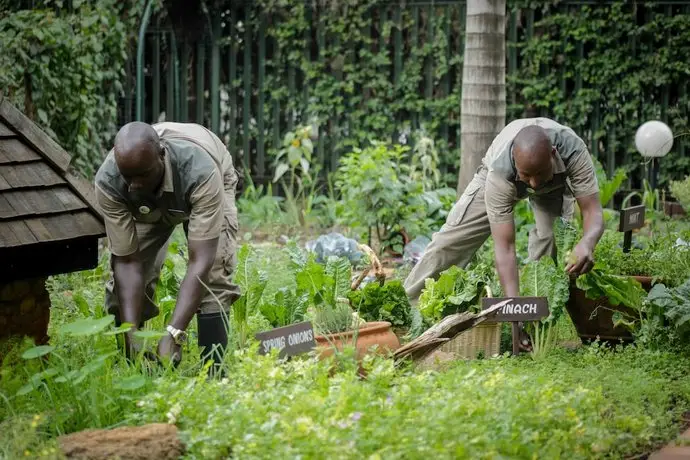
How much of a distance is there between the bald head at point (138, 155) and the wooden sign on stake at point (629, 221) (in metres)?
3.36

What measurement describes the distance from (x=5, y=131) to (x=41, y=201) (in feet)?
1.31

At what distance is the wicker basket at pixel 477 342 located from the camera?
6.27m

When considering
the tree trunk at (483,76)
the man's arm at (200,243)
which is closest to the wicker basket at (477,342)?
the man's arm at (200,243)

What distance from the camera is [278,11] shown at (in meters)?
12.5

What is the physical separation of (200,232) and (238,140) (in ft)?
25.8

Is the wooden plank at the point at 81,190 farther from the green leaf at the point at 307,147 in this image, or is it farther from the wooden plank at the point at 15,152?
the green leaf at the point at 307,147

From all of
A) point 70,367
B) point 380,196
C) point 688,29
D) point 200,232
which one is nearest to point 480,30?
point 380,196

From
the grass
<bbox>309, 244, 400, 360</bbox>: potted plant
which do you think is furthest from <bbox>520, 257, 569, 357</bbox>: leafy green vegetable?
<bbox>309, 244, 400, 360</bbox>: potted plant

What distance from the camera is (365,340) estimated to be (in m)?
5.70

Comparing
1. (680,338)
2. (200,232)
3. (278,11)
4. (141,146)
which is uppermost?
(278,11)

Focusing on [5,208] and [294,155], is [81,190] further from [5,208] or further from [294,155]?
[294,155]

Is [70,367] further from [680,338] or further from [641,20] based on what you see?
[641,20]

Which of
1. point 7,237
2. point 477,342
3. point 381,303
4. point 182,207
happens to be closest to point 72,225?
point 7,237

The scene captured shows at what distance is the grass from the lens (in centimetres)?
399
